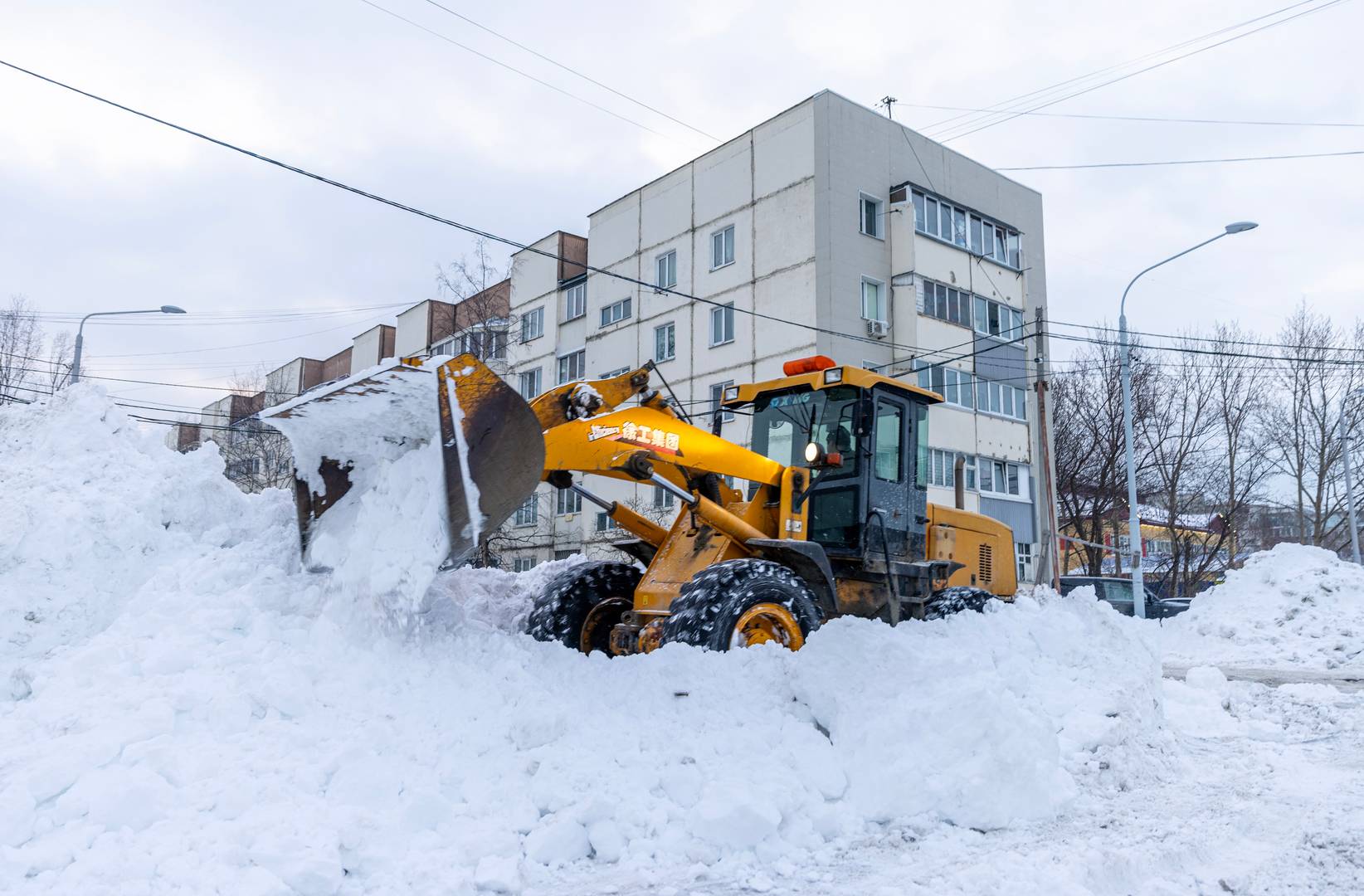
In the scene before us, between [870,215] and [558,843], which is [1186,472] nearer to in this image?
[870,215]

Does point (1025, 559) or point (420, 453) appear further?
point (1025, 559)

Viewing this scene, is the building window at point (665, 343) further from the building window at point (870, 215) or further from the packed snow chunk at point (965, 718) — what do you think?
the packed snow chunk at point (965, 718)

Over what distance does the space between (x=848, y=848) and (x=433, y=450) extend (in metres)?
3.19

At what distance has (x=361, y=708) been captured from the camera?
4723mm

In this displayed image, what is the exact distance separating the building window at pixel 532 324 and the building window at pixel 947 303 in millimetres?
13629

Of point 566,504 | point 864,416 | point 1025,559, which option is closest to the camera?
point 864,416

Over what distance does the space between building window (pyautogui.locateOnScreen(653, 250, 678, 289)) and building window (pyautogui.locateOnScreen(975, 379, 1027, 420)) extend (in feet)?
29.6

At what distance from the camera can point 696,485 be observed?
24.7 ft

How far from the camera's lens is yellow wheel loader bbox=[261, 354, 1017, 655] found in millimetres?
5887

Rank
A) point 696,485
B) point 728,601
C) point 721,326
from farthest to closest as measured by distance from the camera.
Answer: point 721,326, point 696,485, point 728,601

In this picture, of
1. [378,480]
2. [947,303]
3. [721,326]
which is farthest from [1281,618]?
[721,326]

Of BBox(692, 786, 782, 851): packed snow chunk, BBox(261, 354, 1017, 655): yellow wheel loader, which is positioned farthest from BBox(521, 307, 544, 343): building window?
BBox(692, 786, 782, 851): packed snow chunk

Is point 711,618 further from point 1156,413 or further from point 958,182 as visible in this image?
point 1156,413

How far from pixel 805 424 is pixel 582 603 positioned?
7.72 ft
